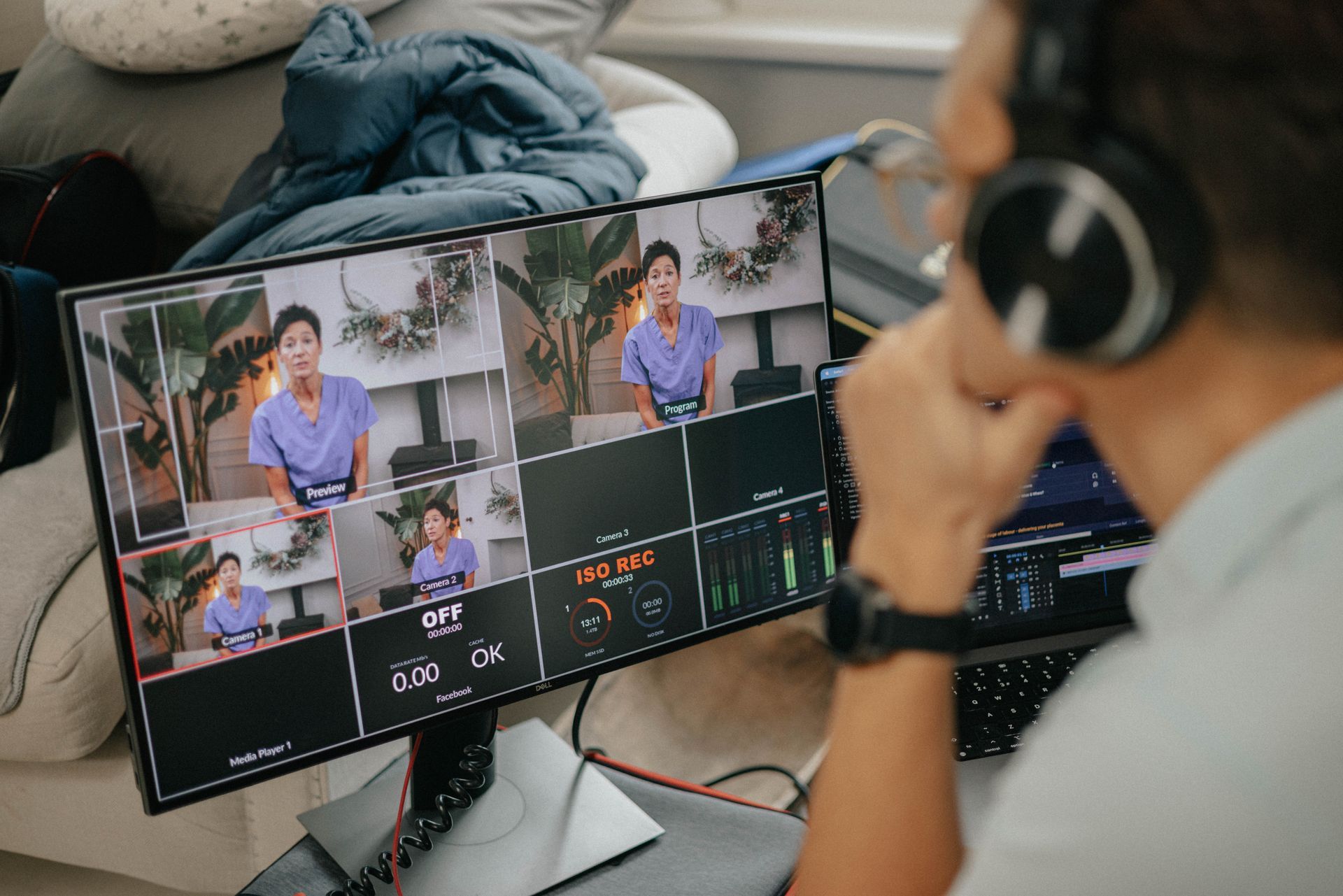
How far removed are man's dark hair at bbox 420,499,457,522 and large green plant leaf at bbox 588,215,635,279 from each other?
0.20m

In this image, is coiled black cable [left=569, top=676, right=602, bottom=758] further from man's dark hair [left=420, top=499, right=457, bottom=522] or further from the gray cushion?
the gray cushion

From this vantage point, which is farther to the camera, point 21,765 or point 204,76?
point 204,76

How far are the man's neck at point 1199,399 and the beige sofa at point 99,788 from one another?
0.85 meters

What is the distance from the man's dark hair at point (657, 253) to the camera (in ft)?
2.77

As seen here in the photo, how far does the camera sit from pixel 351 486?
76 centimetres

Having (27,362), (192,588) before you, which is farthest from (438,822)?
(27,362)

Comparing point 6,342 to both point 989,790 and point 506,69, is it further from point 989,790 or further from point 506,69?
point 989,790

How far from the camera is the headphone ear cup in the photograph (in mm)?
403

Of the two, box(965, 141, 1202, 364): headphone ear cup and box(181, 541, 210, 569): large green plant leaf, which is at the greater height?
box(965, 141, 1202, 364): headphone ear cup

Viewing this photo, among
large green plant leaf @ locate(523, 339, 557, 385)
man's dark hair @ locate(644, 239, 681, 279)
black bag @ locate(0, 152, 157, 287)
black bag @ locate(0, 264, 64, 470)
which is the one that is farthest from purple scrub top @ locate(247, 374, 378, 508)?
black bag @ locate(0, 152, 157, 287)

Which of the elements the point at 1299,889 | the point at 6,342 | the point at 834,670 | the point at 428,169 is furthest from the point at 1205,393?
the point at 6,342

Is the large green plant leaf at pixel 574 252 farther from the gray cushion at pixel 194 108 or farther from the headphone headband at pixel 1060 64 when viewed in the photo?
the gray cushion at pixel 194 108

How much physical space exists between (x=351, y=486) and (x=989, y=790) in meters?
0.54

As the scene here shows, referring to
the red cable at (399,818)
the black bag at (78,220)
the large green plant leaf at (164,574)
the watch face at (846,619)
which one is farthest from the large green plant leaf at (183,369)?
the black bag at (78,220)
